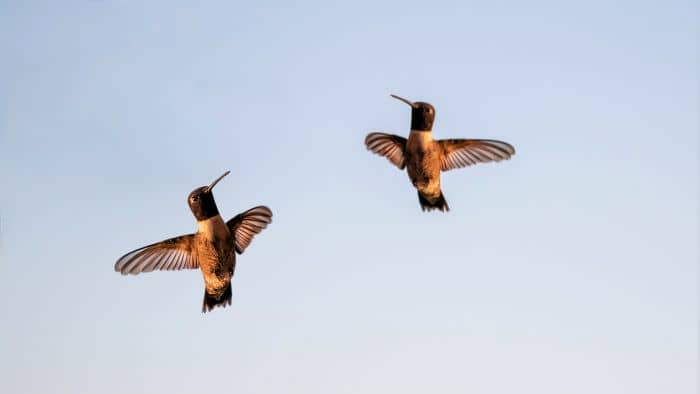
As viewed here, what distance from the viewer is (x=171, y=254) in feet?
24.7

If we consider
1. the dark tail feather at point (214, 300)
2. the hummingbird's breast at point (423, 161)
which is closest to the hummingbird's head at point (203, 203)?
the dark tail feather at point (214, 300)

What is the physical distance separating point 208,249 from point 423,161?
2.40m

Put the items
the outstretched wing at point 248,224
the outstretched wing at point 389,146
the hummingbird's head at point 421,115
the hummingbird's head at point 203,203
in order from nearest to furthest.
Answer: the hummingbird's head at point 203,203 < the outstretched wing at point 248,224 < the hummingbird's head at point 421,115 < the outstretched wing at point 389,146

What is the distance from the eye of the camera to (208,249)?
24.1ft

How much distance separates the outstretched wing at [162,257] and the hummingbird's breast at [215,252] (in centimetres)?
12

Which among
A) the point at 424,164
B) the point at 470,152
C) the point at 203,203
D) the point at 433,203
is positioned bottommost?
the point at 203,203

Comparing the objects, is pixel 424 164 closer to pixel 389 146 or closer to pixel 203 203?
pixel 389 146

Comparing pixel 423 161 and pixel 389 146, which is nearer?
pixel 423 161

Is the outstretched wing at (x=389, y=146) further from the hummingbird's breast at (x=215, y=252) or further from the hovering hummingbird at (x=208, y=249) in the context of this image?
the hummingbird's breast at (x=215, y=252)

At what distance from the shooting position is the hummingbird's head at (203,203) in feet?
23.5

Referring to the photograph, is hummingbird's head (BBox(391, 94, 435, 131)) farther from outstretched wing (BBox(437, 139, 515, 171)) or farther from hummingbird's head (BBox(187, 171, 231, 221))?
hummingbird's head (BBox(187, 171, 231, 221))

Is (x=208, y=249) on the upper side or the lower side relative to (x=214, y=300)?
upper

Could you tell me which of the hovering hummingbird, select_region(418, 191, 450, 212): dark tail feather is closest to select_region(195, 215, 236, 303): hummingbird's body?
the hovering hummingbird

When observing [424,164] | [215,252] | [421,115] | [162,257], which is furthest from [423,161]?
[162,257]
